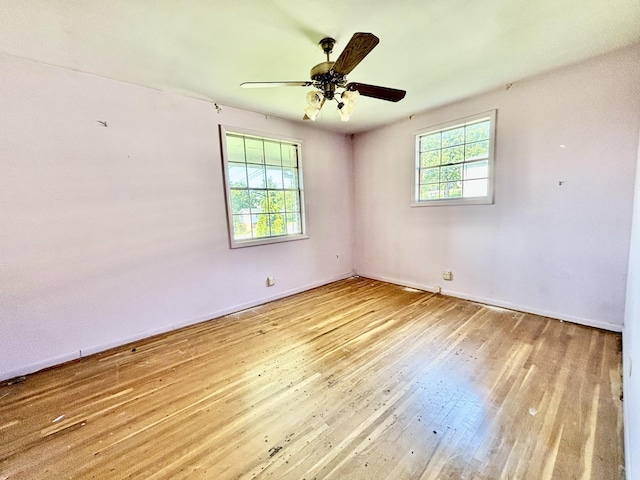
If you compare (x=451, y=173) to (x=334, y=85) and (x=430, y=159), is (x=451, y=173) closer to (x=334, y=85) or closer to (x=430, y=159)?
(x=430, y=159)

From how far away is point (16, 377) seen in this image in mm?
2162

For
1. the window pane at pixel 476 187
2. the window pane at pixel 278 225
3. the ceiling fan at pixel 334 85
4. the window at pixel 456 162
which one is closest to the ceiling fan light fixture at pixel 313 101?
the ceiling fan at pixel 334 85

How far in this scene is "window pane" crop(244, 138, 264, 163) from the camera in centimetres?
350

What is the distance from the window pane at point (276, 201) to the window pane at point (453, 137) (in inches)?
94.2

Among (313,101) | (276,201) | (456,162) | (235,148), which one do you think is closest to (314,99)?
(313,101)

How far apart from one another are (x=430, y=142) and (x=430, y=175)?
466mm

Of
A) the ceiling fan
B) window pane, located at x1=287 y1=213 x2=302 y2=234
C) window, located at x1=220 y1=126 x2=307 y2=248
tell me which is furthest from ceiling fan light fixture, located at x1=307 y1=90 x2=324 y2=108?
window pane, located at x1=287 y1=213 x2=302 y2=234

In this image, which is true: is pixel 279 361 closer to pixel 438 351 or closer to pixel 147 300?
pixel 438 351

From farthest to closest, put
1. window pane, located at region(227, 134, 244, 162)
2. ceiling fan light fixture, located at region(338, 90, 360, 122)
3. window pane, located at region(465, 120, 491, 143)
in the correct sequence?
window pane, located at region(227, 134, 244, 162) < window pane, located at region(465, 120, 491, 143) < ceiling fan light fixture, located at region(338, 90, 360, 122)

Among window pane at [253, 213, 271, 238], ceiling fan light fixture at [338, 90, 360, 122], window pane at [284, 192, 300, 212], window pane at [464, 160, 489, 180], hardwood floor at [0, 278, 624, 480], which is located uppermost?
ceiling fan light fixture at [338, 90, 360, 122]

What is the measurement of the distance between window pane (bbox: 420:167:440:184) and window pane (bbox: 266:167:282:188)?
210 cm

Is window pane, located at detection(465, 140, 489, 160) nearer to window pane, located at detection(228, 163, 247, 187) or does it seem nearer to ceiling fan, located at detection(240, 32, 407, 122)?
ceiling fan, located at detection(240, 32, 407, 122)

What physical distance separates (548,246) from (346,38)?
2.88 metres

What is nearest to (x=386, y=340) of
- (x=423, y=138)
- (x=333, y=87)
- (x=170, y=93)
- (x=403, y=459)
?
(x=403, y=459)
